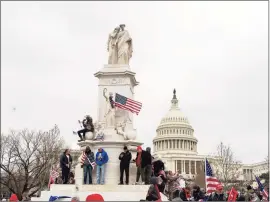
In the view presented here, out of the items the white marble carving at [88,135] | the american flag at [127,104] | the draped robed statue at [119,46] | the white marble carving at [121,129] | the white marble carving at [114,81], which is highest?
the draped robed statue at [119,46]

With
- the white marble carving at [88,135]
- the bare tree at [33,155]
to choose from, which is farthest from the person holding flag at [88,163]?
the bare tree at [33,155]

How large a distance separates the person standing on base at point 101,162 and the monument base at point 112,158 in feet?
1.42

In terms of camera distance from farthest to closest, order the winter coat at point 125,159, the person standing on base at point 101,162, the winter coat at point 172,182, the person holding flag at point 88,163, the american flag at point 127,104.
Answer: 1. the american flag at point 127,104
2. the winter coat at point 172,182
3. the person standing on base at point 101,162
4. the person holding flag at point 88,163
5. the winter coat at point 125,159

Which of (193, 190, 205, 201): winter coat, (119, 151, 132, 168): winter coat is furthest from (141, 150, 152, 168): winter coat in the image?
(193, 190, 205, 201): winter coat

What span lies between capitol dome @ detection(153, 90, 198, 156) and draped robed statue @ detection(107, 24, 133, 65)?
105 meters

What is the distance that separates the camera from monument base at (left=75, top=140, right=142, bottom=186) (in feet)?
64.7

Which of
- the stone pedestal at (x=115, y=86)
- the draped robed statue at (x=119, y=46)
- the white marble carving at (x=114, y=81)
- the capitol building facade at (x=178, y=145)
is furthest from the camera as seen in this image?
the capitol building facade at (x=178, y=145)

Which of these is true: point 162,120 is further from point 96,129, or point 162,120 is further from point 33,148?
point 96,129

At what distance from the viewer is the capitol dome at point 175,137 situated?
127562mm

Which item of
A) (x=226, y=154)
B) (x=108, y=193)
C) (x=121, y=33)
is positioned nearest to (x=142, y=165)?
(x=108, y=193)

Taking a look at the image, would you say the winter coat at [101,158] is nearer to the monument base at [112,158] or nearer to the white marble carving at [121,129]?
the monument base at [112,158]

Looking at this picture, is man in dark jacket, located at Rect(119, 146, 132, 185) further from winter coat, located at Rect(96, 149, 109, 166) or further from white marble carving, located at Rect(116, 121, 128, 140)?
white marble carving, located at Rect(116, 121, 128, 140)

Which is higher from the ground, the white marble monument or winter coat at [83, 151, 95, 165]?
the white marble monument

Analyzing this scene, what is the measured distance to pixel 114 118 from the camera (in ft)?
69.7
